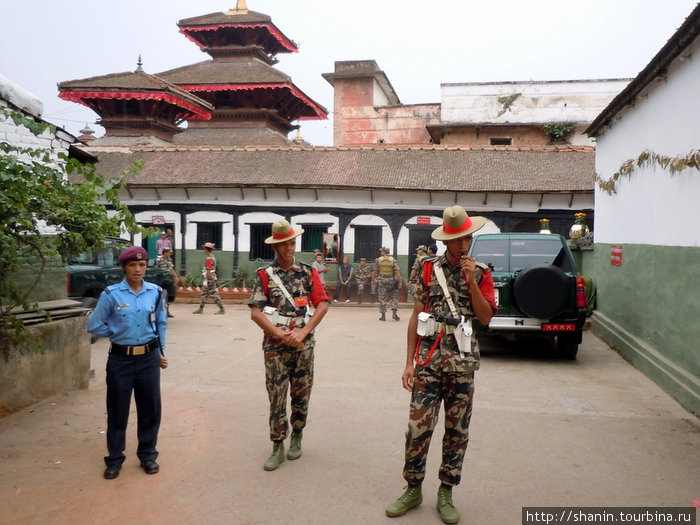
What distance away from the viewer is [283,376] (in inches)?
182

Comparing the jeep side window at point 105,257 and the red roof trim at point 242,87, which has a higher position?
the red roof trim at point 242,87

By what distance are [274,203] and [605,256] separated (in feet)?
37.3

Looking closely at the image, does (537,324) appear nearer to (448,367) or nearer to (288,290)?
(288,290)

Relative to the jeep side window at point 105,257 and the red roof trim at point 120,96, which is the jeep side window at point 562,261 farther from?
the red roof trim at point 120,96

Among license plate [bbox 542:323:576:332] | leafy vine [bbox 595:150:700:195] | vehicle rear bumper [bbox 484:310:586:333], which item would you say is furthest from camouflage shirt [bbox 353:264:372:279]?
license plate [bbox 542:323:576:332]

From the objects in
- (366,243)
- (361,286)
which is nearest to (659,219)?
(361,286)

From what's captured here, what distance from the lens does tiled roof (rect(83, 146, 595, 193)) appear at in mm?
18484

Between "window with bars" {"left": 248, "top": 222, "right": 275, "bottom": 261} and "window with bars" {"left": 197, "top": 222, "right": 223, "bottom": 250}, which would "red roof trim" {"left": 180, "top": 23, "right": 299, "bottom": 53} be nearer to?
"window with bars" {"left": 197, "top": 222, "right": 223, "bottom": 250}

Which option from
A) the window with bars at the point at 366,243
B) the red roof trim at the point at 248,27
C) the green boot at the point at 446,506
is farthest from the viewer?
the red roof trim at the point at 248,27

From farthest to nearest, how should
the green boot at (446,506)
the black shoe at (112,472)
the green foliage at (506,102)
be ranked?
1. the green foliage at (506,102)
2. the black shoe at (112,472)
3. the green boot at (446,506)

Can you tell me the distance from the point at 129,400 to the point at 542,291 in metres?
5.83

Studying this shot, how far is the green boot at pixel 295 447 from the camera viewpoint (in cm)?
479

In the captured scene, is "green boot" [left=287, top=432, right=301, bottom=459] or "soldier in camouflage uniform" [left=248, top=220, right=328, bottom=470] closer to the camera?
"soldier in camouflage uniform" [left=248, top=220, right=328, bottom=470]

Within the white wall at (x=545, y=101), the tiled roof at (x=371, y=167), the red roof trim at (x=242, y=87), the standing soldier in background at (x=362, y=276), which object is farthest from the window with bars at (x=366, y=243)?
the white wall at (x=545, y=101)
